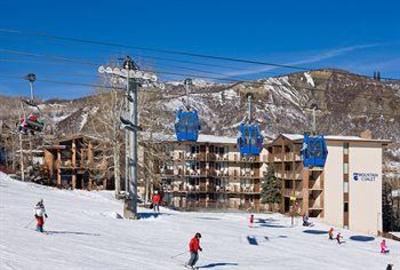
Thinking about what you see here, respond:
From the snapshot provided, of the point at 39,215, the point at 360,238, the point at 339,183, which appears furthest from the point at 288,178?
the point at 39,215

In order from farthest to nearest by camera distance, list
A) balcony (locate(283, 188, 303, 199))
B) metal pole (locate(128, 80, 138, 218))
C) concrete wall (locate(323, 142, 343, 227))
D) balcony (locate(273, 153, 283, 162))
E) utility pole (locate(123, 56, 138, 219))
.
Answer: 1. balcony (locate(273, 153, 283, 162))
2. concrete wall (locate(323, 142, 343, 227))
3. balcony (locate(283, 188, 303, 199))
4. metal pole (locate(128, 80, 138, 218))
5. utility pole (locate(123, 56, 138, 219))

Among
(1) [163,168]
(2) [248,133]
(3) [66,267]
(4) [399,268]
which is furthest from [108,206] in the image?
(1) [163,168]

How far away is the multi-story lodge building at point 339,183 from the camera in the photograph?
71875 millimetres

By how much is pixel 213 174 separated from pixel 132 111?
45080 mm

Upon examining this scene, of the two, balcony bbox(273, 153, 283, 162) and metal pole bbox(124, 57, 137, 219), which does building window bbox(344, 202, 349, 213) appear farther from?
metal pole bbox(124, 57, 137, 219)

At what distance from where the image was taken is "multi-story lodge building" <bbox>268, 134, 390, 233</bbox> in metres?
71.9

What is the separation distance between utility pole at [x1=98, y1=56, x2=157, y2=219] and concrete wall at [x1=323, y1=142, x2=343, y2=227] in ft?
120

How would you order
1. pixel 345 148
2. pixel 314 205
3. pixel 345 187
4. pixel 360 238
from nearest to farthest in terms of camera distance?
pixel 360 238
pixel 314 205
pixel 345 187
pixel 345 148

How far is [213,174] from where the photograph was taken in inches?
3297

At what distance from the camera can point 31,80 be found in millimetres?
32531

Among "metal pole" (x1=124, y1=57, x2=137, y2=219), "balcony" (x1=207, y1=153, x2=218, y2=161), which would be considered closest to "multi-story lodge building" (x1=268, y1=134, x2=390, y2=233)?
"balcony" (x1=207, y1=153, x2=218, y2=161)

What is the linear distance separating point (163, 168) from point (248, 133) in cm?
4162

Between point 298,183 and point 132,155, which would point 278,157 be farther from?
point 132,155

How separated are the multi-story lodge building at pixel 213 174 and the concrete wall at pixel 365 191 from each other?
12.1 m
